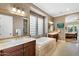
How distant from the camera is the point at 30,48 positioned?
278 cm

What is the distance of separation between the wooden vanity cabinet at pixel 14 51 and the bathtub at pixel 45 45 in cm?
60

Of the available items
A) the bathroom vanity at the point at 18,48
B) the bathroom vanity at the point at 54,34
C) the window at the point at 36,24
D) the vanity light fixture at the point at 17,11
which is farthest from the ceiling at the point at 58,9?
the bathroom vanity at the point at 18,48

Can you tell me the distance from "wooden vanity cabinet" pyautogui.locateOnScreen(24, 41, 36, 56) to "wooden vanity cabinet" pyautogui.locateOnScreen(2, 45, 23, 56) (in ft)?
0.67

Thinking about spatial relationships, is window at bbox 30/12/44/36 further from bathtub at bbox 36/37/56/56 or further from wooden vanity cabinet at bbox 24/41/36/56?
wooden vanity cabinet at bbox 24/41/36/56

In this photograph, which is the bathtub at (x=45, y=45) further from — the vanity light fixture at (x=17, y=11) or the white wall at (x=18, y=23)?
the vanity light fixture at (x=17, y=11)

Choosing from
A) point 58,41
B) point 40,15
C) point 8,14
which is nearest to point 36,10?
point 40,15

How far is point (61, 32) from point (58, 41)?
28cm

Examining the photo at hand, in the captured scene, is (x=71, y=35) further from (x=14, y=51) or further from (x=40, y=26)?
(x=14, y=51)

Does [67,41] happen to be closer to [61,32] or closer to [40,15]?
[61,32]

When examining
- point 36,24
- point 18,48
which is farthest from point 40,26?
point 18,48

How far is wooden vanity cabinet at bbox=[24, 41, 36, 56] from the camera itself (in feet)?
8.42

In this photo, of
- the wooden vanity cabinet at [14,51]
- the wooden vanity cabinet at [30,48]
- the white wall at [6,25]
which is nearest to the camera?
the wooden vanity cabinet at [14,51]

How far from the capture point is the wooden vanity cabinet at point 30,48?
101 inches

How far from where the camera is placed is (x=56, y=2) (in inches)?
92.9
